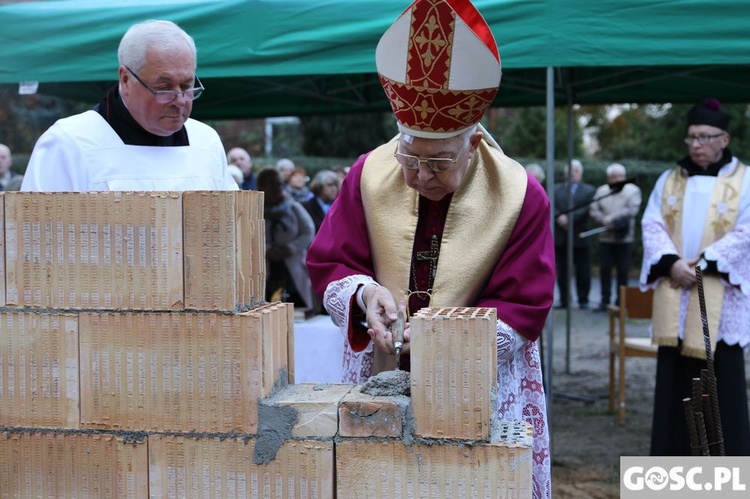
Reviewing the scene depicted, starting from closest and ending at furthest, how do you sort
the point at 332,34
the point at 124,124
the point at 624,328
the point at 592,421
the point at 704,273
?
1. the point at 124,124
2. the point at 332,34
3. the point at 704,273
4. the point at 624,328
5. the point at 592,421

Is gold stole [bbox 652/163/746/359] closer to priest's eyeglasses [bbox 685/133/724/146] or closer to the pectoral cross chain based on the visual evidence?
priest's eyeglasses [bbox 685/133/724/146]

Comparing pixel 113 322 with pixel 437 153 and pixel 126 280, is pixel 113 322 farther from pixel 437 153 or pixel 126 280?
pixel 437 153

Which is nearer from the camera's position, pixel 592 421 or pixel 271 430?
pixel 271 430

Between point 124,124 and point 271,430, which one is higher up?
point 124,124

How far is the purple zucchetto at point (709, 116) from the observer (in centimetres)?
524

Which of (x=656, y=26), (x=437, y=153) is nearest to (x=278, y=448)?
(x=437, y=153)

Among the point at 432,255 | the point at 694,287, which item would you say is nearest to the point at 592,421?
the point at 694,287

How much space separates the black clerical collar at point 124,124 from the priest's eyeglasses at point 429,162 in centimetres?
91

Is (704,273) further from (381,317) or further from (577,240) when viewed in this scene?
(577,240)

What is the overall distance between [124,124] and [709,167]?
364 centimetres

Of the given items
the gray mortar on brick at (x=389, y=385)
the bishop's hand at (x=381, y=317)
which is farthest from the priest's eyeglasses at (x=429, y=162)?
the gray mortar on brick at (x=389, y=385)

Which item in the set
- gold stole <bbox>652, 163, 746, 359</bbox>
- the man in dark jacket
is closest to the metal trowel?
gold stole <bbox>652, 163, 746, 359</bbox>

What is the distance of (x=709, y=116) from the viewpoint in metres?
5.24

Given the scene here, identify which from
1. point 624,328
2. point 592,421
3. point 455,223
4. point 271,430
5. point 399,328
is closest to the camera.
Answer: point 271,430
